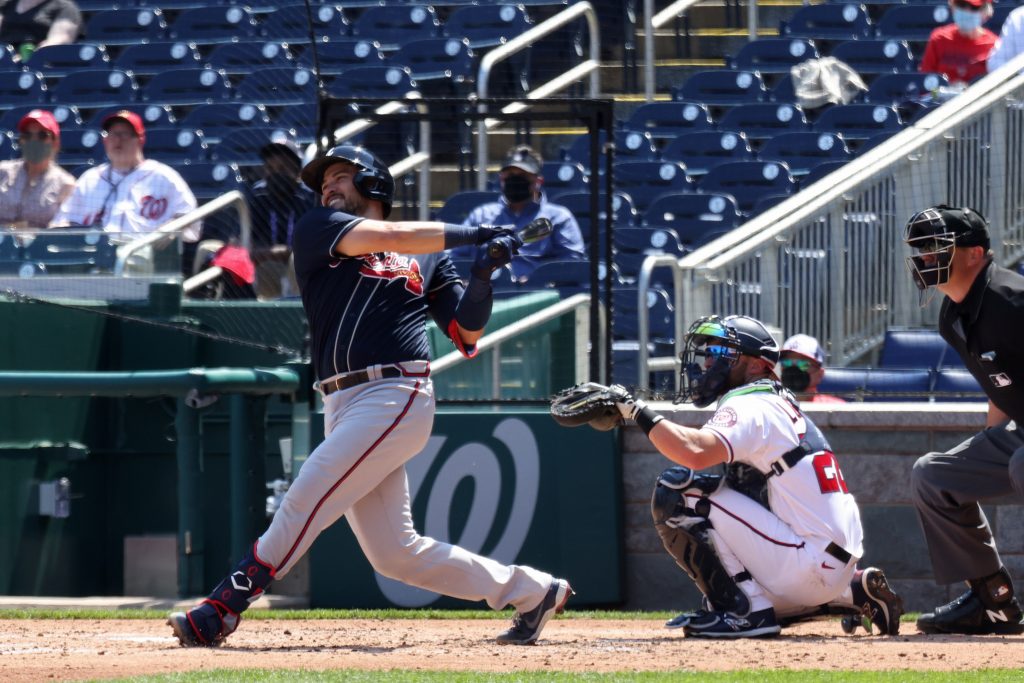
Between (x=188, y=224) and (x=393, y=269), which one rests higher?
(x=188, y=224)

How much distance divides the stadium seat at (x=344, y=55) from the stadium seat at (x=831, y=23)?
322 cm

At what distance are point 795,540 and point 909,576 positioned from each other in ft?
6.03

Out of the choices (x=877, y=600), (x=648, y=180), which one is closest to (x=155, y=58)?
(x=648, y=180)

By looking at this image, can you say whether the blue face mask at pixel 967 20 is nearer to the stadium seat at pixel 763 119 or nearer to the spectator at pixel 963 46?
A: the spectator at pixel 963 46

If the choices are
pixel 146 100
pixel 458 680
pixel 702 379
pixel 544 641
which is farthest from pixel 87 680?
pixel 146 100

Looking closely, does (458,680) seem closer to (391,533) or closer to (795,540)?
(391,533)

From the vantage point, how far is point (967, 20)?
11.4 meters

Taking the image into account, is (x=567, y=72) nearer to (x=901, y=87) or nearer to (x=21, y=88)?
(x=901, y=87)

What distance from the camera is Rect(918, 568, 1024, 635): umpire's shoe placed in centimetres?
606

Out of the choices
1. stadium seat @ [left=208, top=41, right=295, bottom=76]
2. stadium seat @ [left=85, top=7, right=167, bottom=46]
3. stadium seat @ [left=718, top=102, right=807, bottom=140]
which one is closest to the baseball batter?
stadium seat @ [left=718, top=102, right=807, bottom=140]

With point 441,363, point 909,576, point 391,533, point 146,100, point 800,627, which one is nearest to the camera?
point 391,533

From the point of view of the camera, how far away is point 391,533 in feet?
17.8

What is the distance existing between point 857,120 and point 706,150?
1.05 m

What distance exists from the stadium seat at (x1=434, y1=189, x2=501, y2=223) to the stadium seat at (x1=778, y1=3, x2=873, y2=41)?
17.2ft
